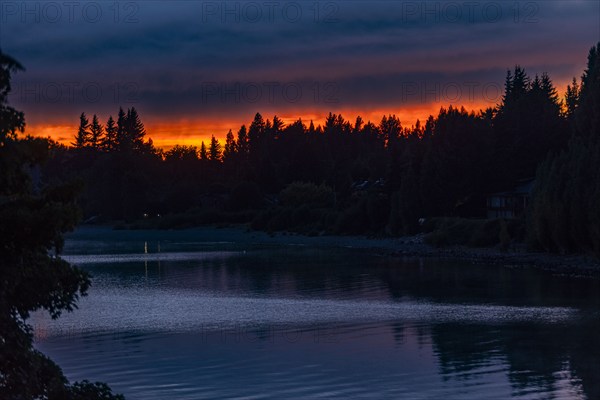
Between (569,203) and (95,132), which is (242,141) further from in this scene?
(569,203)

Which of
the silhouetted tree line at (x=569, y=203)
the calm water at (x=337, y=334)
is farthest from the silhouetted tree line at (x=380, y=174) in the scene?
the calm water at (x=337, y=334)

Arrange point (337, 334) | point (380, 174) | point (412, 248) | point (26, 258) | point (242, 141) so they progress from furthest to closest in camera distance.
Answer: point (242, 141)
point (380, 174)
point (412, 248)
point (337, 334)
point (26, 258)

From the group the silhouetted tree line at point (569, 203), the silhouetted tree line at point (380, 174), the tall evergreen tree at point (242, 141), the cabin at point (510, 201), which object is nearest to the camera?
the silhouetted tree line at point (569, 203)

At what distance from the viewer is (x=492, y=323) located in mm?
34781

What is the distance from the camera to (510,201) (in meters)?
84.1

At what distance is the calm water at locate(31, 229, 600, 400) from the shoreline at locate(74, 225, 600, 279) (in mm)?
2522

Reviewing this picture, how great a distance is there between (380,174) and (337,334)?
108 m

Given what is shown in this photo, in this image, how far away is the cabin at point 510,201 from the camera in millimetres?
82812

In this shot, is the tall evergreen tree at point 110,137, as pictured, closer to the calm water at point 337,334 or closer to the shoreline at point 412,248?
the shoreline at point 412,248

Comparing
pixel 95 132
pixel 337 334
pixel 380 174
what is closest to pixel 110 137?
pixel 95 132

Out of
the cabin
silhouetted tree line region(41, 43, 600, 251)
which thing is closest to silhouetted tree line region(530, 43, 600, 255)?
silhouetted tree line region(41, 43, 600, 251)

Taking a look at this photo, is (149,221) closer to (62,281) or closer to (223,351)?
(223,351)

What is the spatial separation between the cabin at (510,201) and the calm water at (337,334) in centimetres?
2388

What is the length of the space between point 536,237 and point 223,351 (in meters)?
39.4
